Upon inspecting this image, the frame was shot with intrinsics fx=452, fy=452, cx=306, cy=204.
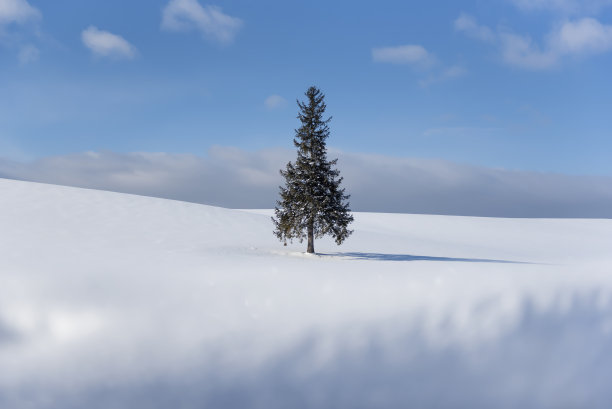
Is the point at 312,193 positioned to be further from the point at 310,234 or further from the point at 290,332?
the point at 290,332

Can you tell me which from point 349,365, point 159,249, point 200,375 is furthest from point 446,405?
point 159,249

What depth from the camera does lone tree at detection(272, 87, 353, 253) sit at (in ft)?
67.5

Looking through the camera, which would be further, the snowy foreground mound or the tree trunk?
the tree trunk

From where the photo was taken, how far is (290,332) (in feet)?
34.0

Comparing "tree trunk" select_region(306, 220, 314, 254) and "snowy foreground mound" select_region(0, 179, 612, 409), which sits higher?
"tree trunk" select_region(306, 220, 314, 254)

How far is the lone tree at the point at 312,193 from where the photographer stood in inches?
810

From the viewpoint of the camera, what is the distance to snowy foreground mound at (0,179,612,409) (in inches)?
342

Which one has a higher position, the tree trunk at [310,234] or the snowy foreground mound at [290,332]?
the tree trunk at [310,234]

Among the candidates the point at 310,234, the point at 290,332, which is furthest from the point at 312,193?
the point at 290,332

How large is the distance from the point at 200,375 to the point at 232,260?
9.42 metres

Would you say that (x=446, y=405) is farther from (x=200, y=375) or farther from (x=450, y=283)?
(x=450, y=283)

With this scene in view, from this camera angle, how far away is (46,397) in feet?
26.6

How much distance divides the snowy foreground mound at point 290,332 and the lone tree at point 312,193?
71.4 inches

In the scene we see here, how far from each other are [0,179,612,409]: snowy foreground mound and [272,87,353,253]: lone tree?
1.81 m
